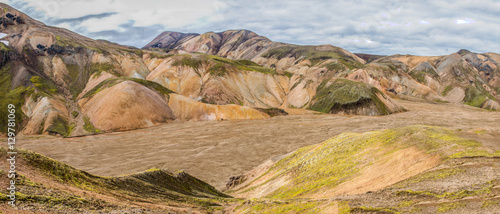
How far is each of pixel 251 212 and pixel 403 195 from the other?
8620 millimetres

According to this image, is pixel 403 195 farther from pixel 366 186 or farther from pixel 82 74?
pixel 82 74

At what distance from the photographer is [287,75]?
147 meters

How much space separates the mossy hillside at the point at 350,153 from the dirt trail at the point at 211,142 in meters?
15.6

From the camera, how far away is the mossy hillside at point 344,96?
108 meters

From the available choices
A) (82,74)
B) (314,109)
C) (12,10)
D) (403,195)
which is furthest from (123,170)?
(12,10)

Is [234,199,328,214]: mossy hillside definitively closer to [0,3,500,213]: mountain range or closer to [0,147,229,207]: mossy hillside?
[0,3,500,213]: mountain range

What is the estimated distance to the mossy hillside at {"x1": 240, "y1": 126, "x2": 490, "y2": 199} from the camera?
845 inches

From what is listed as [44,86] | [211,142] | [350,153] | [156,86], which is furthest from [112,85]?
[350,153]

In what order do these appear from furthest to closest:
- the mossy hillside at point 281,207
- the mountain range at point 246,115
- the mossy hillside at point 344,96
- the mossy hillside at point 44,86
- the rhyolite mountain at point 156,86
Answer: the mossy hillside at point 344,96
the mossy hillside at point 44,86
the rhyolite mountain at point 156,86
the mountain range at point 246,115
the mossy hillside at point 281,207

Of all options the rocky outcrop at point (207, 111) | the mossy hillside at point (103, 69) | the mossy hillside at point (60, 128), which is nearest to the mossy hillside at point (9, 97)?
the mossy hillside at point (60, 128)

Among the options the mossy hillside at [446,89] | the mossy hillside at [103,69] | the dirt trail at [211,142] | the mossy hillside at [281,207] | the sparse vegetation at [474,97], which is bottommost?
the dirt trail at [211,142]

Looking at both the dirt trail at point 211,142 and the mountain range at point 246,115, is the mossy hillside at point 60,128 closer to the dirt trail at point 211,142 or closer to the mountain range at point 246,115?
the mountain range at point 246,115

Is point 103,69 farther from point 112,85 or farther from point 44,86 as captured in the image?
point 112,85

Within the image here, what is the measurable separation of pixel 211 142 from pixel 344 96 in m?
62.4
